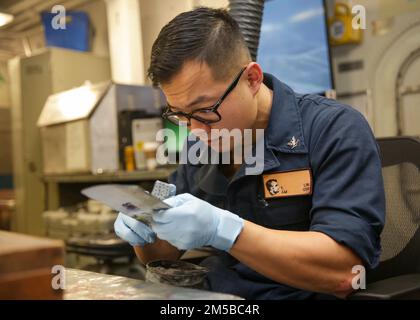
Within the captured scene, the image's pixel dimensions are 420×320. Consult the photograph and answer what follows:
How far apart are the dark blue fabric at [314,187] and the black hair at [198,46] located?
200 millimetres

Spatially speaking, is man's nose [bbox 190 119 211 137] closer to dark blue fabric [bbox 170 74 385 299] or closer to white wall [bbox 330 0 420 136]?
dark blue fabric [bbox 170 74 385 299]

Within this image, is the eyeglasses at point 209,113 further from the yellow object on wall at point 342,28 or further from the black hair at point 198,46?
the yellow object on wall at point 342,28

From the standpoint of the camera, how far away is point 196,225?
0.93 meters

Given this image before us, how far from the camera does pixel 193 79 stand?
111 centimetres

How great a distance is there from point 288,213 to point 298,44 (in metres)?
1.56

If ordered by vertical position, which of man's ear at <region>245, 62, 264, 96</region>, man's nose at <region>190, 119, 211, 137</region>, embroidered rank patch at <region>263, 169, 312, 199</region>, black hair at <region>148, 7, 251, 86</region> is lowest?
embroidered rank patch at <region>263, 169, 312, 199</region>

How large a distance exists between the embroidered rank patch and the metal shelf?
136 centimetres

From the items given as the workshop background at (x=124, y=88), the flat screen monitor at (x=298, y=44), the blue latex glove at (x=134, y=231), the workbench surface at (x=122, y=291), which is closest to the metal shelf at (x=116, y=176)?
the workshop background at (x=124, y=88)

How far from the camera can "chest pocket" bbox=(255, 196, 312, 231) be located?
1156 mm

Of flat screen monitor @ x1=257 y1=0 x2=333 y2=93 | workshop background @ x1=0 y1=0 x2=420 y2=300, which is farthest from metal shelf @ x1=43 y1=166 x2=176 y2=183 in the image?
flat screen monitor @ x1=257 y1=0 x2=333 y2=93

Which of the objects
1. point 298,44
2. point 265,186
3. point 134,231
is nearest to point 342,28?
point 298,44
